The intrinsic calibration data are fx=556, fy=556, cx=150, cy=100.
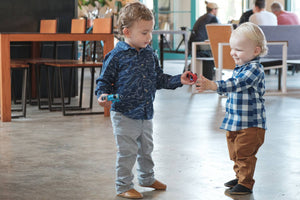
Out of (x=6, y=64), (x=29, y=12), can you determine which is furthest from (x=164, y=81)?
(x=29, y=12)

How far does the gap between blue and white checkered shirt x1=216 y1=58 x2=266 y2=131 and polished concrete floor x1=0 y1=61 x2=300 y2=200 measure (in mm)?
284

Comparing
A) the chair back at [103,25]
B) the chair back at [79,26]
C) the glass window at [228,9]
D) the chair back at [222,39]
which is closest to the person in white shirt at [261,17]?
the chair back at [222,39]

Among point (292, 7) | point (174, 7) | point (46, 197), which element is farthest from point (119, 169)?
point (174, 7)

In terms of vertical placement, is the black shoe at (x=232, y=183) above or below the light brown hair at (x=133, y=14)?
below

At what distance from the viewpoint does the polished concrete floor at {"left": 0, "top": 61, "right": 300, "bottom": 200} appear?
223 centimetres

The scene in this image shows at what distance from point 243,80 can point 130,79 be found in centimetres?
43

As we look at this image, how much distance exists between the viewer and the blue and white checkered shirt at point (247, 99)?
2.13 meters

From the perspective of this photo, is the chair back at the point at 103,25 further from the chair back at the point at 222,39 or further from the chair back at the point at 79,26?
the chair back at the point at 222,39

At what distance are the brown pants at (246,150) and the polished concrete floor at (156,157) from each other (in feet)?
0.25

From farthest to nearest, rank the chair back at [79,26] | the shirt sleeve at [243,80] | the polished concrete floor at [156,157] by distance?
1. the chair back at [79,26]
2. the polished concrete floor at [156,157]
3. the shirt sleeve at [243,80]

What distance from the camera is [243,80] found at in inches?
83.3

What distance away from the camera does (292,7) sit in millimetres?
11039

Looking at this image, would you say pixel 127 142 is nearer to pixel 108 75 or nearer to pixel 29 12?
pixel 108 75

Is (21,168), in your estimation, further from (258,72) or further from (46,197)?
(258,72)
